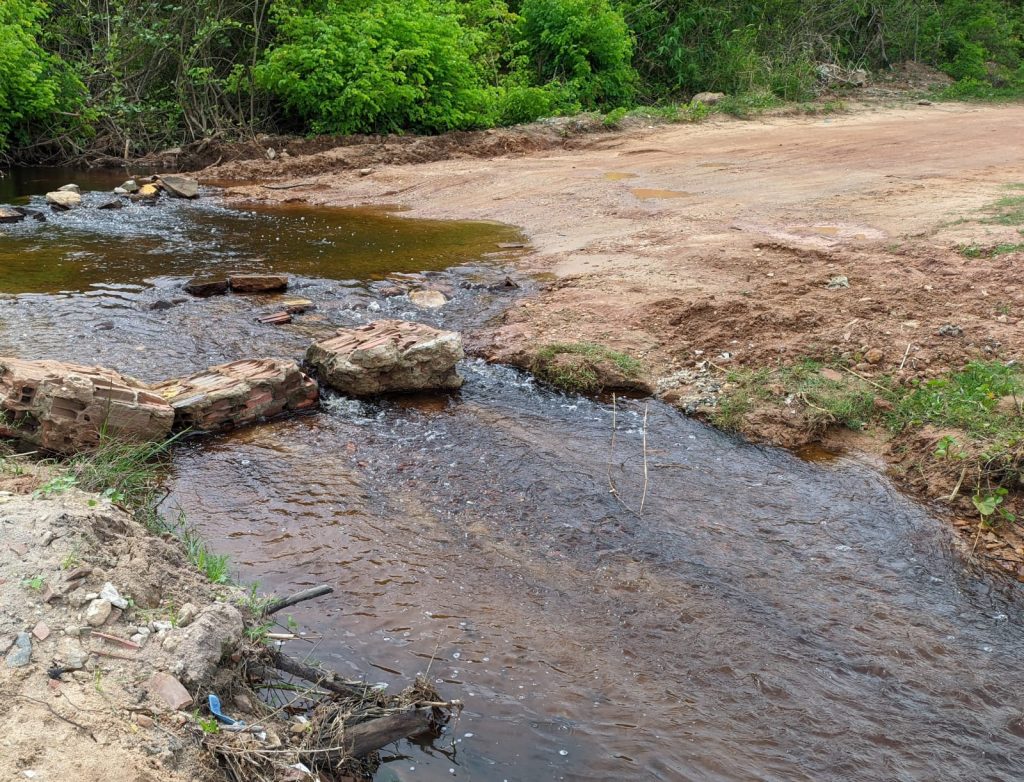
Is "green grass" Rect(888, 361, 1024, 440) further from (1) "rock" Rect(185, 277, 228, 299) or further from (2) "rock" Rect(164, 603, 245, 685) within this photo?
(1) "rock" Rect(185, 277, 228, 299)

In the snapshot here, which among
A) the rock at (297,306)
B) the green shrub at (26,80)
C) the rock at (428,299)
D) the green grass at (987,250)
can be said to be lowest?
the rock at (428,299)

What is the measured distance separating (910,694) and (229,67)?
17404 mm

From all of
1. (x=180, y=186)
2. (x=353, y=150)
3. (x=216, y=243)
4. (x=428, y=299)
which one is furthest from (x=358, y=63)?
(x=428, y=299)

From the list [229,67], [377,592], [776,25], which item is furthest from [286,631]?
[776,25]

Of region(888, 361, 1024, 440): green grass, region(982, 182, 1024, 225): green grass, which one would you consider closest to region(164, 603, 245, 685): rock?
region(888, 361, 1024, 440): green grass

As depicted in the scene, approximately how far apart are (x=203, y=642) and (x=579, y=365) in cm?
399

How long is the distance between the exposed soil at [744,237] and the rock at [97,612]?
4104 mm

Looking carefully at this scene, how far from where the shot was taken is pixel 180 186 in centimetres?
1320

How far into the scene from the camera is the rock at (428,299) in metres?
8.02

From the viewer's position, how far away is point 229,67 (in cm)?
1745

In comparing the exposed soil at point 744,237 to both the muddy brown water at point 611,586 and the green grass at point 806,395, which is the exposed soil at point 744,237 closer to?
the green grass at point 806,395

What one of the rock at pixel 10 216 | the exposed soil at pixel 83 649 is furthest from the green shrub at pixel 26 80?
the exposed soil at pixel 83 649

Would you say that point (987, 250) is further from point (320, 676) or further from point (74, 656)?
point (74, 656)

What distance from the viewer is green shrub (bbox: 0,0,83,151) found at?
14.6 meters
